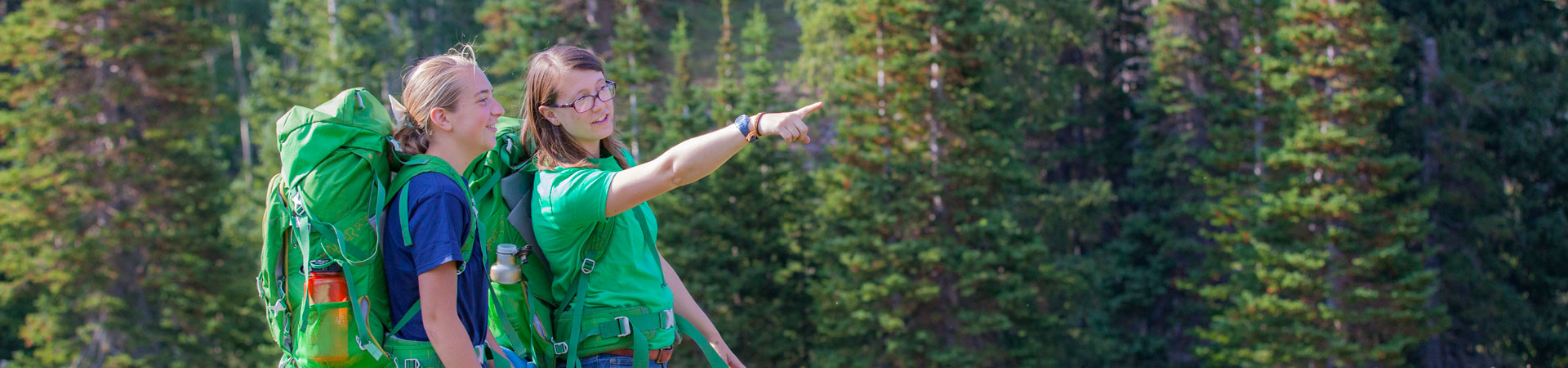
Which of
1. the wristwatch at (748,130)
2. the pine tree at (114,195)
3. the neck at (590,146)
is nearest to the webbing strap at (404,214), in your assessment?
the neck at (590,146)

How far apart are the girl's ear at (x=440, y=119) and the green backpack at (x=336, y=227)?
98 mm

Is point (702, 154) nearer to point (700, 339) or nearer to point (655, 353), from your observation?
point (655, 353)

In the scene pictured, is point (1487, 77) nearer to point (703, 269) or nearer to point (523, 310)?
point (703, 269)

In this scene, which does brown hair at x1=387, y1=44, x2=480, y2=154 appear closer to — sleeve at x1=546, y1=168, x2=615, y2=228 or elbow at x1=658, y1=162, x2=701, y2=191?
sleeve at x1=546, y1=168, x2=615, y2=228

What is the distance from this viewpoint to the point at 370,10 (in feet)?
84.7

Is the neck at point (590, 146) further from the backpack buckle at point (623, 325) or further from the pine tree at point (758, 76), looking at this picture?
the pine tree at point (758, 76)

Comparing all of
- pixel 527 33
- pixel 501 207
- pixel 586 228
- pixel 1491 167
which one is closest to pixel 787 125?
pixel 586 228

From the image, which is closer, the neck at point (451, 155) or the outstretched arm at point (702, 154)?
the outstretched arm at point (702, 154)

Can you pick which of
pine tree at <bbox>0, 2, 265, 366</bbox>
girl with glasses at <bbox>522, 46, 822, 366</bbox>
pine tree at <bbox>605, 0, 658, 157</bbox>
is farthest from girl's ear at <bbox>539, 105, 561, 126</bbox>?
pine tree at <bbox>0, 2, 265, 366</bbox>

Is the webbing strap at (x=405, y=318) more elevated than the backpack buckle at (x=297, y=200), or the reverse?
the backpack buckle at (x=297, y=200)

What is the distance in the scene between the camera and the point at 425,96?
267 cm

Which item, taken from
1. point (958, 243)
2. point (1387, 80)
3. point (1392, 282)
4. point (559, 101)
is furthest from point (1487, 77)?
point (559, 101)

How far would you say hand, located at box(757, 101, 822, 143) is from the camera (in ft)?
7.70

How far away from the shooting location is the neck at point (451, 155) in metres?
2.66
